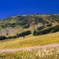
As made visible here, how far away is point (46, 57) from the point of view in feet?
31.3

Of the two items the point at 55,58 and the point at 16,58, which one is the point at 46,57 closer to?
the point at 55,58

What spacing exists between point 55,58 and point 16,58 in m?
4.80

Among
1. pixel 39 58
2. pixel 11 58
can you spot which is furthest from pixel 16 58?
pixel 39 58

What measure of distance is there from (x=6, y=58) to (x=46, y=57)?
501 centimetres

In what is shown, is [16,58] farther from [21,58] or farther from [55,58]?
[55,58]

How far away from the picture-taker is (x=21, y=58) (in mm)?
9734

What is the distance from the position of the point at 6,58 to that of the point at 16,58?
126 centimetres

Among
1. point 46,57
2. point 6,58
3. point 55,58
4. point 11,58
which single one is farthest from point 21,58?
point 55,58

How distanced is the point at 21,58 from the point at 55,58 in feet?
13.8

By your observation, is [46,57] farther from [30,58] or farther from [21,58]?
[21,58]

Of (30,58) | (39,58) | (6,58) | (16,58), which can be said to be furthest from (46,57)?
(6,58)

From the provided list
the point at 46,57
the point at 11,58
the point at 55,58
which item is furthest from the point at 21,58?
the point at 55,58

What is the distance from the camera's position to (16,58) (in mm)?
9531

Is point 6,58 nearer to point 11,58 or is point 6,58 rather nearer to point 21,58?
point 11,58
